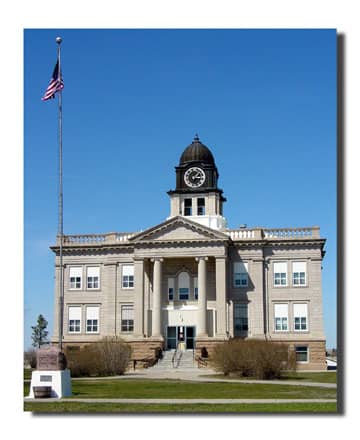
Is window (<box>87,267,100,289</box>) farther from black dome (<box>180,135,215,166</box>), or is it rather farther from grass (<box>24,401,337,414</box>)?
grass (<box>24,401,337,414</box>)

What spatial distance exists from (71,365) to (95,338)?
40.3 ft

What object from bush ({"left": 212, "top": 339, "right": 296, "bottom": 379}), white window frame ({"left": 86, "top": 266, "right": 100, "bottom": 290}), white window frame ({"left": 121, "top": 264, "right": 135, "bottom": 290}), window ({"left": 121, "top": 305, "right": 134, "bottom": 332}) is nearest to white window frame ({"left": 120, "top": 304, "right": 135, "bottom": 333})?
window ({"left": 121, "top": 305, "right": 134, "bottom": 332})

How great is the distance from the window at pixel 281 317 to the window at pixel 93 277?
12.8 meters

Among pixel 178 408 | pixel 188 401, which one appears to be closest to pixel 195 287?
pixel 188 401

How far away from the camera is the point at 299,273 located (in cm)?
5444

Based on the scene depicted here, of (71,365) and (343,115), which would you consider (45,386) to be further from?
(71,365)

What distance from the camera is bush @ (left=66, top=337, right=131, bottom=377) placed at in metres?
43.8

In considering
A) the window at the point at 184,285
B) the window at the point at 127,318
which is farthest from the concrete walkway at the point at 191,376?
the window at the point at 184,285

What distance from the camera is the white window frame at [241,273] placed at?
54.9m

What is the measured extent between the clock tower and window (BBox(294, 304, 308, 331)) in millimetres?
8416

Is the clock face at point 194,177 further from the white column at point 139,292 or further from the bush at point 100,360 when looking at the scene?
the bush at point 100,360

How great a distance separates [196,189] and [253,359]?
21.4 meters
